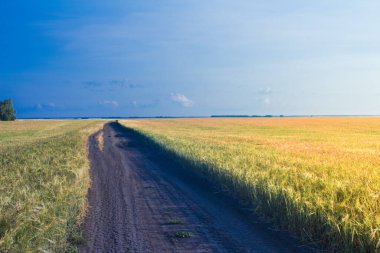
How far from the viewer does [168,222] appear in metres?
9.55

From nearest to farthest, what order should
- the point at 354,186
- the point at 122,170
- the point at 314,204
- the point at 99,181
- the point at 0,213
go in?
1. the point at 0,213
2. the point at 314,204
3. the point at 354,186
4. the point at 99,181
5. the point at 122,170

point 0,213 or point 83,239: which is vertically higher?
point 0,213

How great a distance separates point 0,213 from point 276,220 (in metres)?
6.43

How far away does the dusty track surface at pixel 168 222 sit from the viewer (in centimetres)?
778

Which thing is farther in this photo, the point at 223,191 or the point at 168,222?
the point at 223,191

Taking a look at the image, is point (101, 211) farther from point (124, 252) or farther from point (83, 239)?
point (124, 252)

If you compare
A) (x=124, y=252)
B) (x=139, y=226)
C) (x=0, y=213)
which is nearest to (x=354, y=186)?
(x=139, y=226)

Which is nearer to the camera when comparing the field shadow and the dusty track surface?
the dusty track surface

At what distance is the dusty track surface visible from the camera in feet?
25.5

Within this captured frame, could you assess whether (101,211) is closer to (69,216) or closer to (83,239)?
(69,216)

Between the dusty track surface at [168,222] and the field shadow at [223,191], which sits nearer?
the dusty track surface at [168,222]

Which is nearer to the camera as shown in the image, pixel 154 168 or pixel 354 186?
pixel 354 186

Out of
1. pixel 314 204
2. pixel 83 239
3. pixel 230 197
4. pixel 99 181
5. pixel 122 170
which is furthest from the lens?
pixel 122 170

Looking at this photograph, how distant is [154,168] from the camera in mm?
19891
